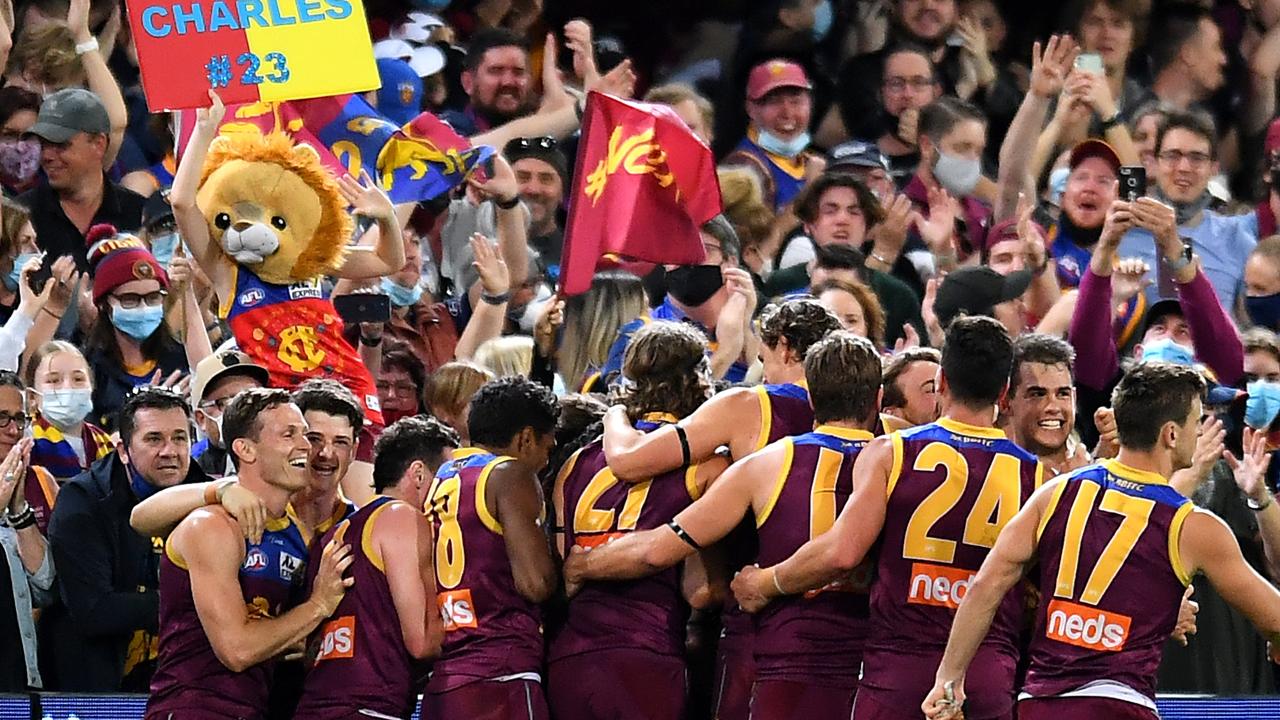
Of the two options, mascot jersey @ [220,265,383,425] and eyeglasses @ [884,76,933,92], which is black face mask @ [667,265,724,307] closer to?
mascot jersey @ [220,265,383,425]

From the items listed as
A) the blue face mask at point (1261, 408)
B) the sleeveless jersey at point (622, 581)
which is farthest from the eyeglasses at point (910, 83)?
the sleeveless jersey at point (622, 581)

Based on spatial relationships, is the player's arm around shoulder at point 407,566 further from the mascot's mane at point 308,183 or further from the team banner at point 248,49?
the team banner at point 248,49

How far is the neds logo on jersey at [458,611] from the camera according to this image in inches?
294

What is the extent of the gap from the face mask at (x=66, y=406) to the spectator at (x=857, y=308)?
316cm

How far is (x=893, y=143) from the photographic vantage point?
42.0ft

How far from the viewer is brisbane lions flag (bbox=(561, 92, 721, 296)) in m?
9.09

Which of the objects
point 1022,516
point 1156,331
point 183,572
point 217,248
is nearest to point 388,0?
point 217,248

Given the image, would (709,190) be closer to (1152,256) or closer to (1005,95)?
(1152,256)

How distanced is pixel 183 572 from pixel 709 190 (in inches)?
120

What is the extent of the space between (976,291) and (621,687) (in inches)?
138

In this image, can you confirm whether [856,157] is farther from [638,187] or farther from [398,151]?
[638,187]

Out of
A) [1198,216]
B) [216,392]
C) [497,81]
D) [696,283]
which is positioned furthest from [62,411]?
[1198,216]

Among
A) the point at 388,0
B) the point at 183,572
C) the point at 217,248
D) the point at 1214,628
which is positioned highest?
the point at 388,0

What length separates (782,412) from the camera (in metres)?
7.54
